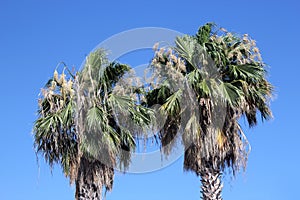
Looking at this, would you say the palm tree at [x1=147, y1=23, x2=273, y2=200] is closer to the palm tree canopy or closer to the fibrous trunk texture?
the palm tree canopy

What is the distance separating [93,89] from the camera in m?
15.5

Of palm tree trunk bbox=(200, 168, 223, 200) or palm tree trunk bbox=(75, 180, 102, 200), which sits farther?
palm tree trunk bbox=(200, 168, 223, 200)

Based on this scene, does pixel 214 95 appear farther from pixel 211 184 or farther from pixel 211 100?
pixel 211 184

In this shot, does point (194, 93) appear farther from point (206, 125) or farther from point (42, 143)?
point (42, 143)

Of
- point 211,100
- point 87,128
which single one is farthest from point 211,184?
point 87,128

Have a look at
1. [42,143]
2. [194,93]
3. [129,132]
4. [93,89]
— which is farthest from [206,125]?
[42,143]

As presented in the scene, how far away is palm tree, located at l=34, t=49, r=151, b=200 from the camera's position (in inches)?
587

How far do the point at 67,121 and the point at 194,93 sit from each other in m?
3.43

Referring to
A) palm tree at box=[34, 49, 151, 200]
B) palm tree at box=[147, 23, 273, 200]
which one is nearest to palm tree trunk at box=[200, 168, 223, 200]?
palm tree at box=[147, 23, 273, 200]

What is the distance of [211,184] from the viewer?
1566 centimetres

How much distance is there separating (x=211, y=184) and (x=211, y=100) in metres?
2.15

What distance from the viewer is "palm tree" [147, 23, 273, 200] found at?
15781 mm

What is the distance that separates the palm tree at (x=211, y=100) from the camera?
15.8 meters

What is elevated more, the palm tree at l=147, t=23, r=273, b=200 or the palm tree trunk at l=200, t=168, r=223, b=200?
the palm tree at l=147, t=23, r=273, b=200
